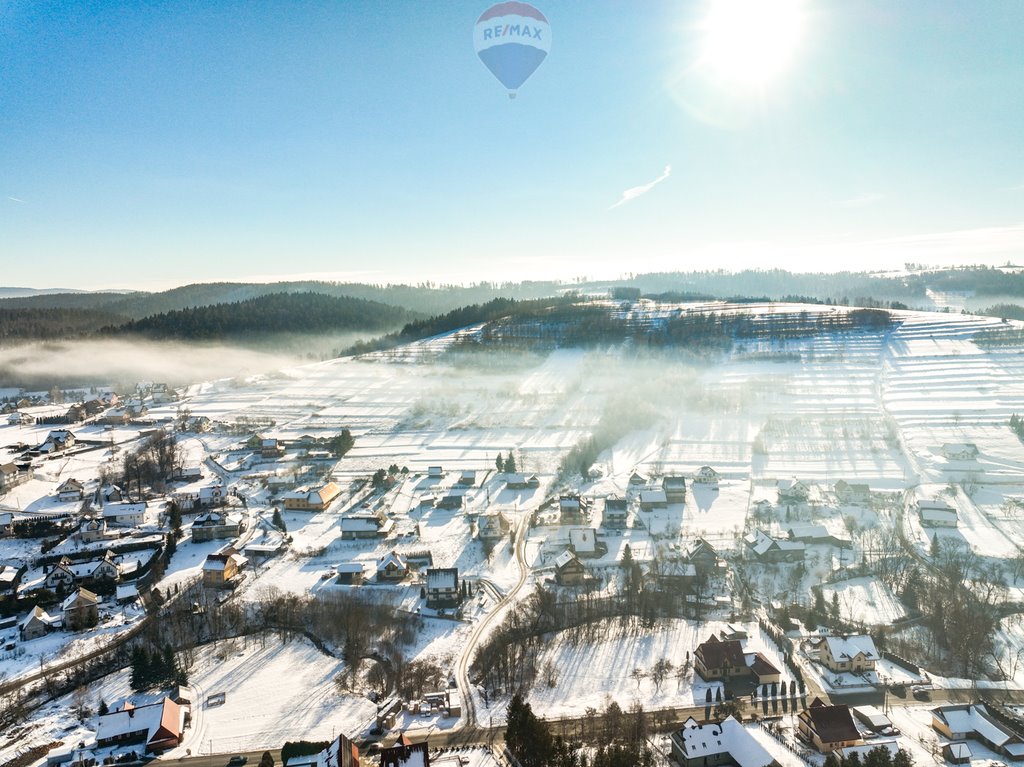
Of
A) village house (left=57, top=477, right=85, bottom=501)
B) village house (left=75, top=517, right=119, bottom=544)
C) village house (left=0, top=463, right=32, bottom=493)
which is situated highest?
village house (left=0, top=463, right=32, bottom=493)

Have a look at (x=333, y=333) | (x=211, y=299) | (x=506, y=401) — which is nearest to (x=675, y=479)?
(x=506, y=401)

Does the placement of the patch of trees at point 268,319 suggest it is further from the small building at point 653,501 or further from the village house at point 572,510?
the small building at point 653,501

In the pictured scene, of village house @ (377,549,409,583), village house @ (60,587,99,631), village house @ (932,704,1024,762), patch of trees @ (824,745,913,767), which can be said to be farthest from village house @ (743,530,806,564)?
village house @ (60,587,99,631)

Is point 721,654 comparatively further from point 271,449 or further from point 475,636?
point 271,449

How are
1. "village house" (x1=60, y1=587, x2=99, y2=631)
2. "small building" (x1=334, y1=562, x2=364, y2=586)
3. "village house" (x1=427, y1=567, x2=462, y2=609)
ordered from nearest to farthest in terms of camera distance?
"village house" (x1=60, y1=587, x2=99, y2=631) → "village house" (x1=427, y1=567, x2=462, y2=609) → "small building" (x1=334, y1=562, x2=364, y2=586)

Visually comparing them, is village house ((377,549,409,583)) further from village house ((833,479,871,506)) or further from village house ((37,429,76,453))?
village house ((37,429,76,453))

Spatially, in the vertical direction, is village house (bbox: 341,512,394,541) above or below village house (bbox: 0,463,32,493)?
below
